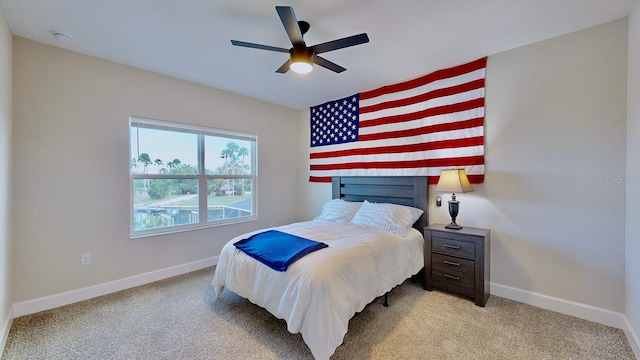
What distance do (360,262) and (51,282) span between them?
3017 mm

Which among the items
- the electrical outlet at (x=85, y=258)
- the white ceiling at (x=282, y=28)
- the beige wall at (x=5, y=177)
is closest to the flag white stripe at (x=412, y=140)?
the white ceiling at (x=282, y=28)

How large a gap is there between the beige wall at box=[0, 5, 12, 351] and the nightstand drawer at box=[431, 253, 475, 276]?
3.74 metres

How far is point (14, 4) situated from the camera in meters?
1.95

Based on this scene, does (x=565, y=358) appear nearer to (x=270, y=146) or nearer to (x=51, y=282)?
(x=270, y=146)

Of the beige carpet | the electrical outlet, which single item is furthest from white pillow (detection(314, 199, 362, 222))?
the electrical outlet

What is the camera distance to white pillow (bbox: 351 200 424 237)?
289 cm

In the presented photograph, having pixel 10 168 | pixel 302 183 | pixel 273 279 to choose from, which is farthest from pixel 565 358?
pixel 10 168

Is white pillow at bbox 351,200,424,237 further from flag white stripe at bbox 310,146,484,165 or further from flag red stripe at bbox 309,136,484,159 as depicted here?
flag red stripe at bbox 309,136,484,159

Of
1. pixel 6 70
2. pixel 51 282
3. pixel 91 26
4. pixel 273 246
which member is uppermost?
pixel 91 26

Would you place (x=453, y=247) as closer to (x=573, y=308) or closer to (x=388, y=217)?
Result: (x=388, y=217)

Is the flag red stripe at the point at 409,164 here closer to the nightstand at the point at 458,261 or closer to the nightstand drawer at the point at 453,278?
the nightstand at the point at 458,261

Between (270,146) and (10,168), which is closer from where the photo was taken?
(10,168)

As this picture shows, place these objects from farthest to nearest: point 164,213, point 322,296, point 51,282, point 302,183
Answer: point 302,183 → point 164,213 → point 51,282 → point 322,296

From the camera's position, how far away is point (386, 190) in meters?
3.56
